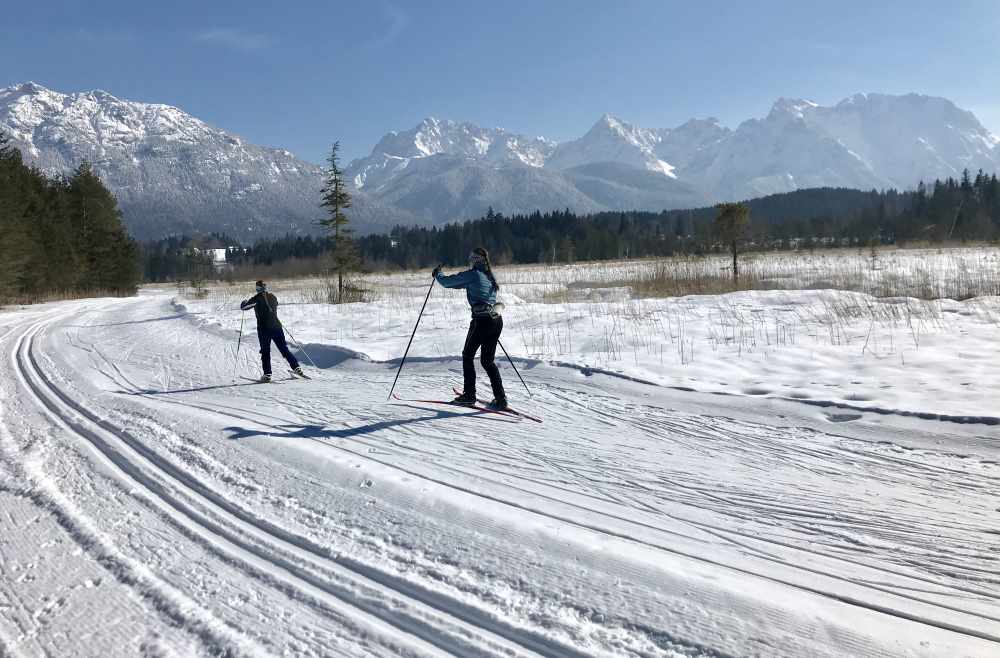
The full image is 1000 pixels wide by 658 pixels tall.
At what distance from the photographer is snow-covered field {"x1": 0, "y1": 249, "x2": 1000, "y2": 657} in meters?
2.95

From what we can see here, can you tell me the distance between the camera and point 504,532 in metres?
3.97

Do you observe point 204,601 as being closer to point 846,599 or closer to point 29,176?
point 846,599

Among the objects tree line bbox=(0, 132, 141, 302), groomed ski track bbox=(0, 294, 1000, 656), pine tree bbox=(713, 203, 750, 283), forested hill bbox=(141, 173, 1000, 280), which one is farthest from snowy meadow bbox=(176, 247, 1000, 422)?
forested hill bbox=(141, 173, 1000, 280)

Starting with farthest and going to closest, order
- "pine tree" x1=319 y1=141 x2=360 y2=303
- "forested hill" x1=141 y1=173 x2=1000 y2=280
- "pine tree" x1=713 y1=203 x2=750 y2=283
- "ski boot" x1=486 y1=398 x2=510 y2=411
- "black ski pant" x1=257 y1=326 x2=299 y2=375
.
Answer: "forested hill" x1=141 y1=173 x2=1000 y2=280 → "pine tree" x1=319 y1=141 x2=360 y2=303 → "pine tree" x1=713 y1=203 x2=750 y2=283 → "black ski pant" x1=257 y1=326 x2=299 y2=375 → "ski boot" x1=486 y1=398 x2=510 y2=411

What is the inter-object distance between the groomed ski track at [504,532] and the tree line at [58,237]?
31450 millimetres

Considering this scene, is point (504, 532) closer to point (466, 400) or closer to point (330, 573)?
point (330, 573)

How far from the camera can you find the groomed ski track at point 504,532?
292 centimetres

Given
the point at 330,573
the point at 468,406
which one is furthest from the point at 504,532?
the point at 468,406

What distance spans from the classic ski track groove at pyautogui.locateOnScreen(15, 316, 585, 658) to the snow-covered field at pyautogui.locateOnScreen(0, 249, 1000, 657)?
0.02 meters

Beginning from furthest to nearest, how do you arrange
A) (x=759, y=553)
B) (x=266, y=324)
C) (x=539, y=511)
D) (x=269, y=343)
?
→ (x=266, y=324) → (x=269, y=343) → (x=539, y=511) → (x=759, y=553)

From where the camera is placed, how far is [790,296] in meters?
14.0

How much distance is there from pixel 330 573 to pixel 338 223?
24927mm

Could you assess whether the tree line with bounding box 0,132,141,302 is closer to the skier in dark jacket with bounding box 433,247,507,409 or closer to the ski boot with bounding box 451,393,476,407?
the ski boot with bounding box 451,393,476,407

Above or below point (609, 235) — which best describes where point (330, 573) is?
below
